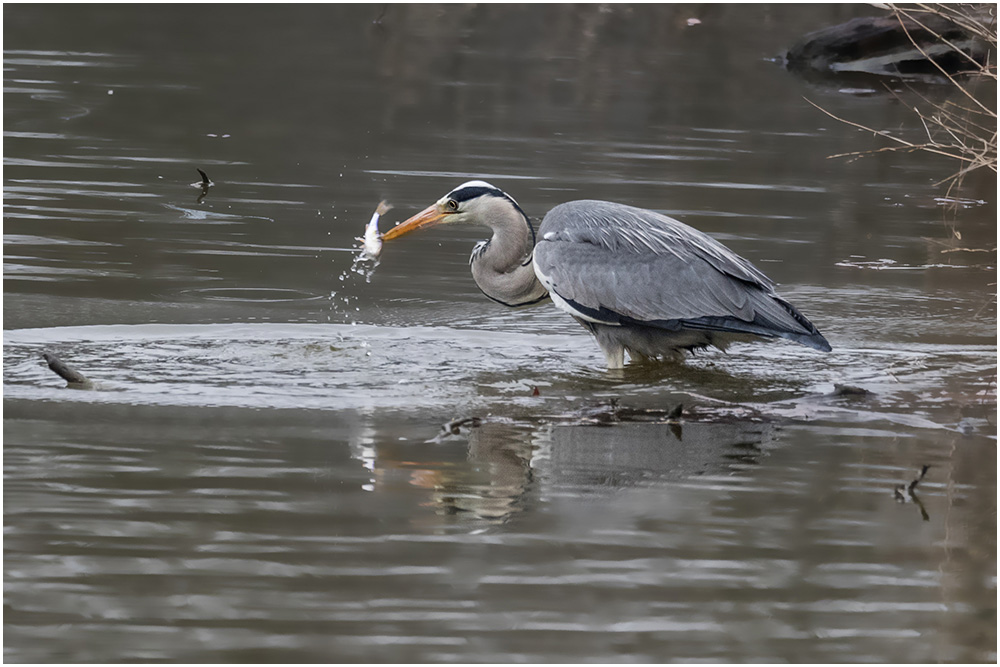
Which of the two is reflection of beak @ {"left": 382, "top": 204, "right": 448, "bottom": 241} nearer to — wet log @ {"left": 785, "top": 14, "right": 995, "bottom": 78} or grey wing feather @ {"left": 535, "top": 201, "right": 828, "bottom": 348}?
grey wing feather @ {"left": 535, "top": 201, "right": 828, "bottom": 348}

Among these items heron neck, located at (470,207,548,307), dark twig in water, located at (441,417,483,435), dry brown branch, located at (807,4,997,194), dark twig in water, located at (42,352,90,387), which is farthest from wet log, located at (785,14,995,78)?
dark twig in water, located at (42,352,90,387)

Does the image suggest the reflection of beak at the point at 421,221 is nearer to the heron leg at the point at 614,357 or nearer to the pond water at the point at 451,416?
the pond water at the point at 451,416

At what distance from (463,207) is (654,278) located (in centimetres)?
111

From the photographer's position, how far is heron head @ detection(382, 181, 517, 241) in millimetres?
7602

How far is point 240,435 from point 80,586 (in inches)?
60.1

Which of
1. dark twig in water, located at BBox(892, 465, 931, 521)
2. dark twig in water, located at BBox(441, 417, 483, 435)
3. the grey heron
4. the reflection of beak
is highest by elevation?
the reflection of beak

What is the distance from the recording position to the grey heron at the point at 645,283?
23.3 feet

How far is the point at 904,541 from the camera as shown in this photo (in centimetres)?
496

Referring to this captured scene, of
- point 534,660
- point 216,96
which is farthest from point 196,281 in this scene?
point 216,96

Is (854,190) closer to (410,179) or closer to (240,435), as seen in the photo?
(410,179)

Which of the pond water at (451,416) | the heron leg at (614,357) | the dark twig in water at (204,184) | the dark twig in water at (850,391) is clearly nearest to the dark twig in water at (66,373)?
the pond water at (451,416)

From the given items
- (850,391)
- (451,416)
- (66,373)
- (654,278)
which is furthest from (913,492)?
(66,373)

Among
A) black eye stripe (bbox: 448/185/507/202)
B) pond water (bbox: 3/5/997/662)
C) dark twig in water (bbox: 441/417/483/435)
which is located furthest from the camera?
black eye stripe (bbox: 448/185/507/202)

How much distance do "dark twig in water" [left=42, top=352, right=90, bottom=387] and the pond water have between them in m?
0.07
